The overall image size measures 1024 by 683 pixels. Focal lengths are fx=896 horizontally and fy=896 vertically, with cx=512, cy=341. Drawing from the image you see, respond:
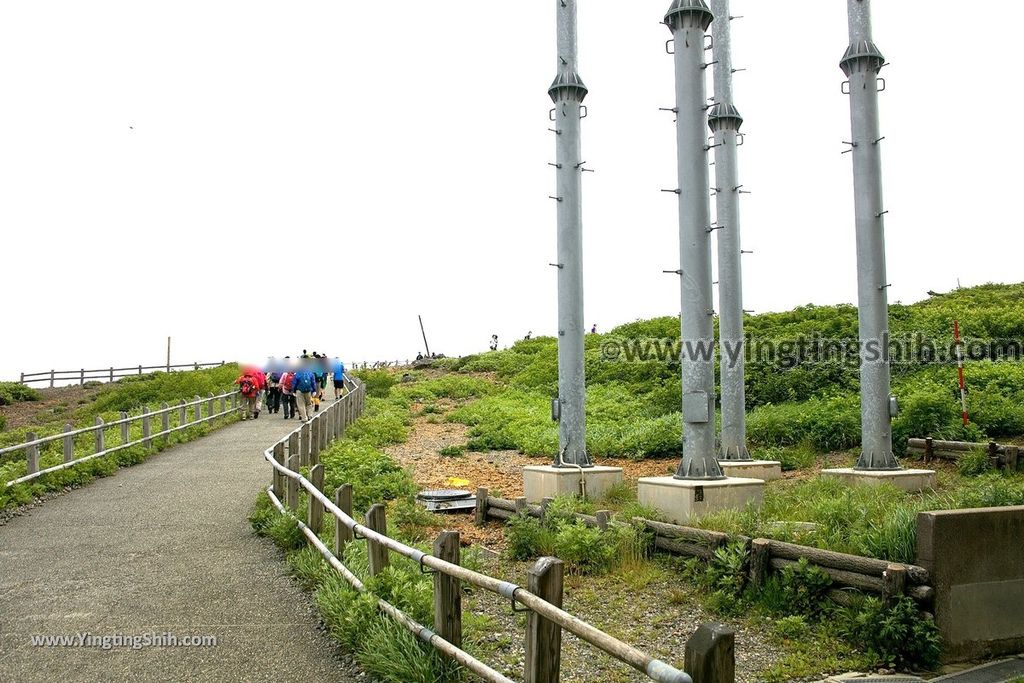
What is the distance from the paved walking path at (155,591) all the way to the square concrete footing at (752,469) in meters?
7.09

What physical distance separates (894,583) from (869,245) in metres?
7.38

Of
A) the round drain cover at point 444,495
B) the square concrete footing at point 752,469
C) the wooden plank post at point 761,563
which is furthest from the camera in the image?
the square concrete footing at point 752,469

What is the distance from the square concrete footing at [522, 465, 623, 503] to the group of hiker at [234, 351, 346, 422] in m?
14.0

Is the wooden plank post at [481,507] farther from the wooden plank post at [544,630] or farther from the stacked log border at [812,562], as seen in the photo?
the wooden plank post at [544,630]

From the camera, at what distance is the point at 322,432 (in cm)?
1933

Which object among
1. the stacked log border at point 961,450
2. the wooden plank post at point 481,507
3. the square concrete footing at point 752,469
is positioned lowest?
the wooden plank post at point 481,507

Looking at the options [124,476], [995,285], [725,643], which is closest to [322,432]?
[124,476]

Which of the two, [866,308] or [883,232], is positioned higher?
[883,232]

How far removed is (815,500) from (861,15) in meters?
7.48

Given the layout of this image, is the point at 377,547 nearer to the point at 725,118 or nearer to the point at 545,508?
the point at 545,508

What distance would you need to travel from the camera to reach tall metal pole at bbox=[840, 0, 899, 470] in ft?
A: 42.2

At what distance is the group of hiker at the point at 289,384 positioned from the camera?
26.3m

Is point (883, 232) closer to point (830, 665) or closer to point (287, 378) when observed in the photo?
point (830, 665)

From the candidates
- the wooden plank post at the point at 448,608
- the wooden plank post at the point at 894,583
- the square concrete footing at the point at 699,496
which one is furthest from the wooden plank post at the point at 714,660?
the square concrete footing at the point at 699,496
